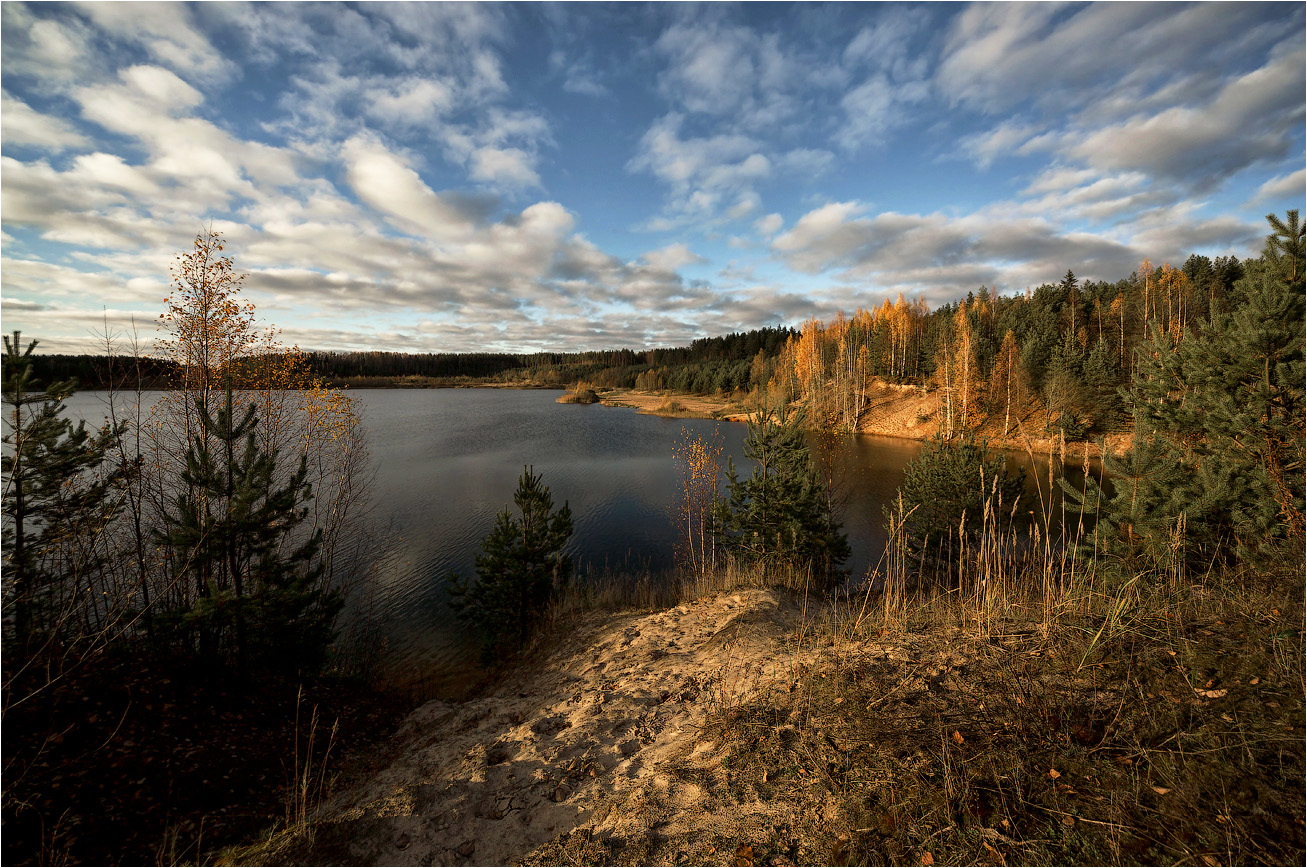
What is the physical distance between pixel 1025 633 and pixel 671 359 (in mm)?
144687

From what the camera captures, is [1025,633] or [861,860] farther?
[1025,633]

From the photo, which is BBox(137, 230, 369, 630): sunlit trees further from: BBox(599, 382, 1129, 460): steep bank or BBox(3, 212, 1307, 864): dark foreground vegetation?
BBox(599, 382, 1129, 460): steep bank

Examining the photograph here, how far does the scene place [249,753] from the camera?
22.1 feet

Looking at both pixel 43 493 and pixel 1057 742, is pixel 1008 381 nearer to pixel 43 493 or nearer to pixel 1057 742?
pixel 1057 742

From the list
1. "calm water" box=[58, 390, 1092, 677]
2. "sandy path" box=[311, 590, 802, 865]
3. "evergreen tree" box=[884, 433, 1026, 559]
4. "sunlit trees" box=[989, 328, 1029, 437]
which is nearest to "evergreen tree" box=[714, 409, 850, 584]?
"evergreen tree" box=[884, 433, 1026, 559]

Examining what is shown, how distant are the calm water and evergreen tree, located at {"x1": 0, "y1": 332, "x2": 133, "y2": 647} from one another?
2.94ft

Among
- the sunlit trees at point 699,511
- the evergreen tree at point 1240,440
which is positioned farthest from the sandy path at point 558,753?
the evergreen tree at point 1240,440

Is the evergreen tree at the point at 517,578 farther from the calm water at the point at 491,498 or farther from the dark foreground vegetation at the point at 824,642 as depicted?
the calm water at the point at 491,498

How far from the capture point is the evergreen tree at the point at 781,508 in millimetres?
13297

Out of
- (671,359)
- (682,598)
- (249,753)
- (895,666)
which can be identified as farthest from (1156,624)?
(671,359)

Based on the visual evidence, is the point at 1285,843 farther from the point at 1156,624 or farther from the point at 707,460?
the point at 707,460

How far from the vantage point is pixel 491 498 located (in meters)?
25.4

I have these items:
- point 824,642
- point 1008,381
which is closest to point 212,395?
point 824,642

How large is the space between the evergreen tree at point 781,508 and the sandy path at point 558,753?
16.0 ft
